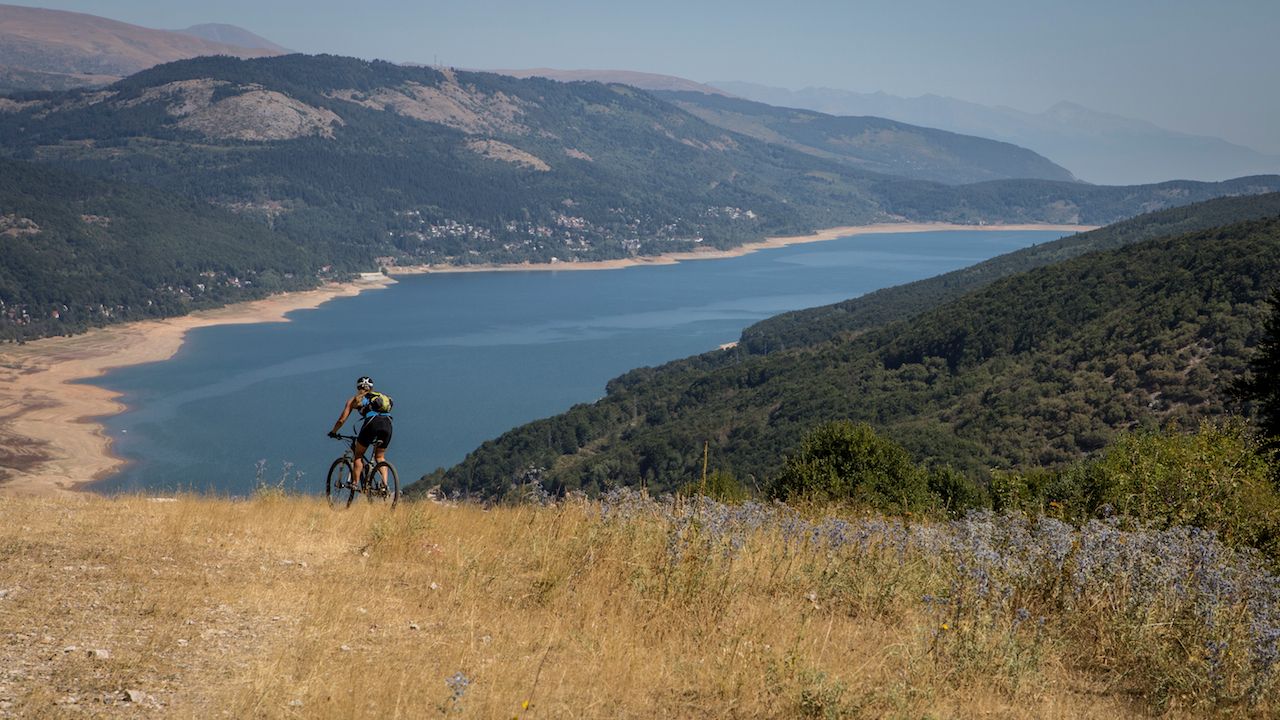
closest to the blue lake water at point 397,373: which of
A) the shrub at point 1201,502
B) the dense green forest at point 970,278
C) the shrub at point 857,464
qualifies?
the dense green forest at point 970,278

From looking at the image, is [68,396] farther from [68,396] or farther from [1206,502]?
[1206,502]

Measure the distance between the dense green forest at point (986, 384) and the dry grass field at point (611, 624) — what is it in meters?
27.1

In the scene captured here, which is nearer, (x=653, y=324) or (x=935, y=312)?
(x=935, y=312)

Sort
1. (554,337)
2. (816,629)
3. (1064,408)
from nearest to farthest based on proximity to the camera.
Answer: (816,629) → (1064,408) → (554,337)

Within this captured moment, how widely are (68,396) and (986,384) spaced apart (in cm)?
9569

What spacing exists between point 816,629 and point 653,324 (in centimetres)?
15891

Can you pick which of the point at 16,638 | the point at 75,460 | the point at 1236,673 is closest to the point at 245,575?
the point at 16,638

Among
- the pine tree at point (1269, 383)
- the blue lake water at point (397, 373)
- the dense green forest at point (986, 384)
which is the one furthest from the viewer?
the blue lake water at point (397, 373)

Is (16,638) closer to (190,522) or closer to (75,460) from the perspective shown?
(190,522)

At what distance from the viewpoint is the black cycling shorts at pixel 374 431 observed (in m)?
10.9

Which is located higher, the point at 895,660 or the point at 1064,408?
the point at 895,660

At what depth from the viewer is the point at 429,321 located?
168 metres

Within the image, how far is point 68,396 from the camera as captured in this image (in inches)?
4048

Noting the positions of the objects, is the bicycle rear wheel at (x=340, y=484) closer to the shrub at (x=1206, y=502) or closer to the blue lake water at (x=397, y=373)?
the shrub at (x=1206, y=502)
